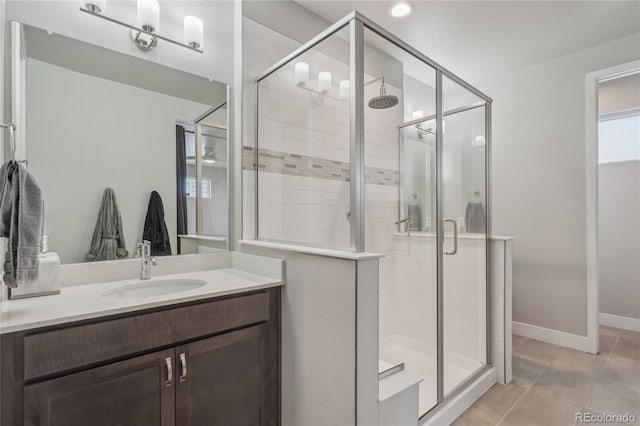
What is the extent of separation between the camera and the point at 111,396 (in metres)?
1.13

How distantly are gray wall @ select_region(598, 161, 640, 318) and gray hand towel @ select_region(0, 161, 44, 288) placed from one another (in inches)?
176

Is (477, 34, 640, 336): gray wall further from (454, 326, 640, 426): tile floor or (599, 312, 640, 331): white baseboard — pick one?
(599, 312, 640, 331): white baseboard

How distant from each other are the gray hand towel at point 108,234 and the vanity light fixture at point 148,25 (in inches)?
31.7

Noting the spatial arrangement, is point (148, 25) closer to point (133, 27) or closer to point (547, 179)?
point (133, 27)

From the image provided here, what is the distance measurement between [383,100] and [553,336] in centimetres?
270

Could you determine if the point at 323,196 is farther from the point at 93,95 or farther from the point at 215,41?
the point at 93,95

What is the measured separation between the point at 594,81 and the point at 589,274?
1.67 m

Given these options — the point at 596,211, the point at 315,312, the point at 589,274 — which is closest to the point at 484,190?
the point at 596,211

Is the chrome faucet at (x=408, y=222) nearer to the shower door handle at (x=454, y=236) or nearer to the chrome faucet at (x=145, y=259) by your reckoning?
the shower door handle at (x=454, y=236)

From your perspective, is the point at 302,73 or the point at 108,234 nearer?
the point at 108,234

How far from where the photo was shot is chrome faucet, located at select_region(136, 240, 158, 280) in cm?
161

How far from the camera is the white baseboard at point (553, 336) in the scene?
110 inches

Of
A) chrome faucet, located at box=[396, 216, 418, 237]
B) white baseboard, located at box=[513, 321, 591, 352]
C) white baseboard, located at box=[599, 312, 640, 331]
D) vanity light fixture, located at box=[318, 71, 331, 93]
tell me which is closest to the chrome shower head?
vanity light fixture, located at box=[318, 71, 331, 93]

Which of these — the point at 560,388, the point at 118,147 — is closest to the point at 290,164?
the point at 118,147
